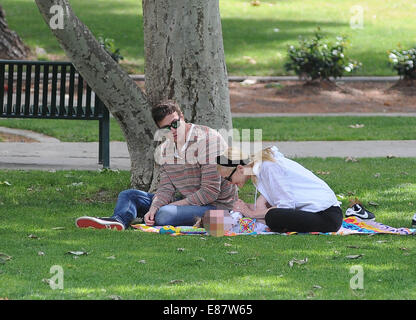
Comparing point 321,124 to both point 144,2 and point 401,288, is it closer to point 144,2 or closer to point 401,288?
point 144,2

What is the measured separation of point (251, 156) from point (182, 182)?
0.70 metres

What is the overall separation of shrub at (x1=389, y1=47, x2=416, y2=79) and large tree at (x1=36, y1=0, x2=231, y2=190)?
8825 millimetres

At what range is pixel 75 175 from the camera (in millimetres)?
9625

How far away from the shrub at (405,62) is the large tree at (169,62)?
29.0 feet

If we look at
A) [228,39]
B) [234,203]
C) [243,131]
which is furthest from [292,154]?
[228,39]

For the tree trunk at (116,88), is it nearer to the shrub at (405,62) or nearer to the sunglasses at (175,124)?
the sunglasses at (175,124)

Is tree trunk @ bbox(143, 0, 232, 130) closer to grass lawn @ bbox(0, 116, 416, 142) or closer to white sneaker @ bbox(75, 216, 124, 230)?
white sneaker @ bbox(75, 216, 124, 230)

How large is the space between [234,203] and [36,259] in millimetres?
1901

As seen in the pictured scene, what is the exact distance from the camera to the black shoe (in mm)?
7508

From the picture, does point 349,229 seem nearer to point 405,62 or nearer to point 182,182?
point 182,182

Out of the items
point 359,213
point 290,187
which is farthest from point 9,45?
point 290,187

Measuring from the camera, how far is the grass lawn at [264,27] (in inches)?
800

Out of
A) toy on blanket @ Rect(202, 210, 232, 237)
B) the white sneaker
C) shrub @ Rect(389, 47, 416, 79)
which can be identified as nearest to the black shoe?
toy on blanket @ Rect(202, 210, 232, 237)

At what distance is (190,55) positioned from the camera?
326 inches
